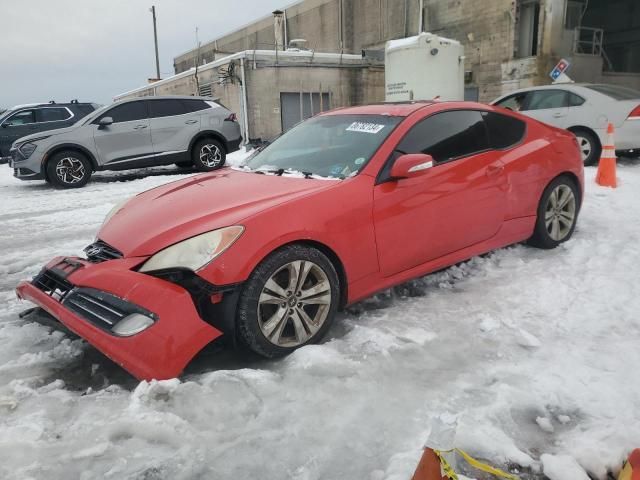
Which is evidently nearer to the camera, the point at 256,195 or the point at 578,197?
the point at 256,195

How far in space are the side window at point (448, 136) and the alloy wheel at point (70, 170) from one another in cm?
813

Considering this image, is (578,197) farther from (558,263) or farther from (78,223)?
(78,223)

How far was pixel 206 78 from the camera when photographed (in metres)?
18.0

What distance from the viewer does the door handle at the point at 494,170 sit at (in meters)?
3.85

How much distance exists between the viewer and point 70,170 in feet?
31.6

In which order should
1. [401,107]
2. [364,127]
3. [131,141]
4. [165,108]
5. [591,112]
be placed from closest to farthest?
[364,127] → [401,107] → [591,112] → [131,141] → [165,108]

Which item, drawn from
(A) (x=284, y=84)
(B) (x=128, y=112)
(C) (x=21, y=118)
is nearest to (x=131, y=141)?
(B) (x=128, y=112)

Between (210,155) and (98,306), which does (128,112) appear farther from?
(98,306)

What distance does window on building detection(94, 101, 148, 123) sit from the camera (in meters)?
10.1

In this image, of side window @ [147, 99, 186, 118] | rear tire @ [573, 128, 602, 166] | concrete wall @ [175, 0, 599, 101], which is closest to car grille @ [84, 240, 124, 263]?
side window @ [147, 99, 186, 118]

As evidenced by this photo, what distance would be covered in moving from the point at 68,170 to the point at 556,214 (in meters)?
8.70

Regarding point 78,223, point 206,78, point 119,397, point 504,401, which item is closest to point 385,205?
point 504,401

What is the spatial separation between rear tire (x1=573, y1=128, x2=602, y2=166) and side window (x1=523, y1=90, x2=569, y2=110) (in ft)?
2.02

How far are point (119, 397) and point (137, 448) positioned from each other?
427 mm
